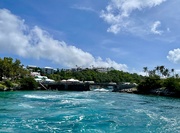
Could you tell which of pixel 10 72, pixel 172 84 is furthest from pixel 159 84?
pixel 10 72

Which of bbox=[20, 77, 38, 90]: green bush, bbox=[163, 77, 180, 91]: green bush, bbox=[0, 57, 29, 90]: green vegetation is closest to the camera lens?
bbox=[163, 77, 180, 91]: green bush

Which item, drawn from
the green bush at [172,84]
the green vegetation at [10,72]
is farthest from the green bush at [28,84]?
the green bush at [172,84]

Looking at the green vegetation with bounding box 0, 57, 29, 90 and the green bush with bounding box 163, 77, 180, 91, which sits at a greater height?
the green vegetation with bounding box 0, 57, 29, 90

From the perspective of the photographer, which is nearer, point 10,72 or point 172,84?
point 172,84

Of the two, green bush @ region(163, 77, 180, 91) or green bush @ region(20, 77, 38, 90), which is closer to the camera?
green bush @ region(163, 77, 180, 91)

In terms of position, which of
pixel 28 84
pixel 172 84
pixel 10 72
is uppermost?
pixel 10 72

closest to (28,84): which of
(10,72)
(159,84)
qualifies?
(10,72)


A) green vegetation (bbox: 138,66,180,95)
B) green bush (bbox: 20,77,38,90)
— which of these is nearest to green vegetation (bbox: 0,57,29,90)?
green bush (bbox: 20,77,38,90)

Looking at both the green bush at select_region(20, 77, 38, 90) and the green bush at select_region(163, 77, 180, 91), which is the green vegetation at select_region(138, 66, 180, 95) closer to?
the green bush at select_region(163, 77, 180, 91)

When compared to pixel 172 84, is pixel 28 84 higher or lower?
higher

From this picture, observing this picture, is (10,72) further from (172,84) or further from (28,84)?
(172,84)

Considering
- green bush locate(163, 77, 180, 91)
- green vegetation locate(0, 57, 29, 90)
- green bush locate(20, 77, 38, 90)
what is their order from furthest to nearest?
1. green bush locate(20, 77, 38, 90)
2. green vegetation locate(0, 57, 29, 90)
3. green bush locate(163, 77, 180, 91)

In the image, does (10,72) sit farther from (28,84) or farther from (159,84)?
(159,84)

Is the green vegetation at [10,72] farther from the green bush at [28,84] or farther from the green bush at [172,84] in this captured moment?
the green bush at [172,84]
